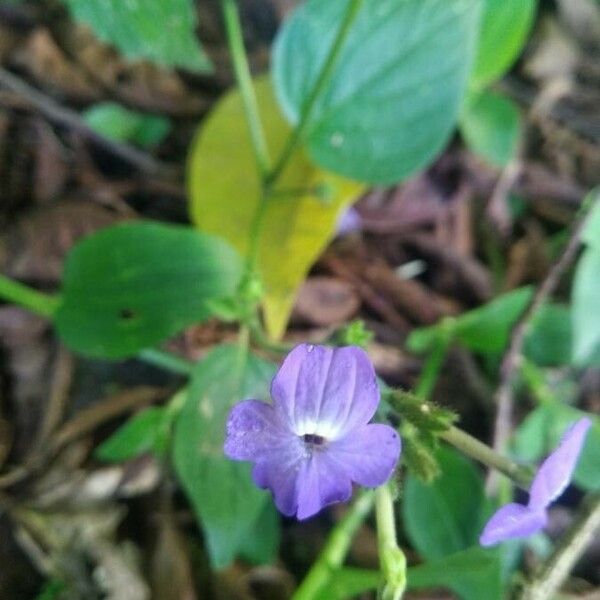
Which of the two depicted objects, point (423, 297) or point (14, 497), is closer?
point (14, 497)

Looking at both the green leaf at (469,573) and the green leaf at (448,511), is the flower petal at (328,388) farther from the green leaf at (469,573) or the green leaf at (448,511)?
the green leaf at (448,511)

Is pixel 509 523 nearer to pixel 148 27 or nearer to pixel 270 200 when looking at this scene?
pixel 270 200

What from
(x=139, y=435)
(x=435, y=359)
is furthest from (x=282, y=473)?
(x=435, y=359)

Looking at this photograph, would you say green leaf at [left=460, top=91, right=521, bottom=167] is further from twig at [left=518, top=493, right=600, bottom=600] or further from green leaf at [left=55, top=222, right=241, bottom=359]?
twig at [left=518, top=493, right=600, bottom=600]

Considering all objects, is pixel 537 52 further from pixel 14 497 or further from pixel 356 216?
pixel 14 497

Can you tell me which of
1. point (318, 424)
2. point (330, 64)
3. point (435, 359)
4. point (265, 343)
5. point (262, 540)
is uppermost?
point (330, 64)

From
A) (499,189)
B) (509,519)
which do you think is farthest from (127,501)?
(499,189)

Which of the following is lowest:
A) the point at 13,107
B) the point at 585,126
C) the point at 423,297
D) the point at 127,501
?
the point at 127,501
